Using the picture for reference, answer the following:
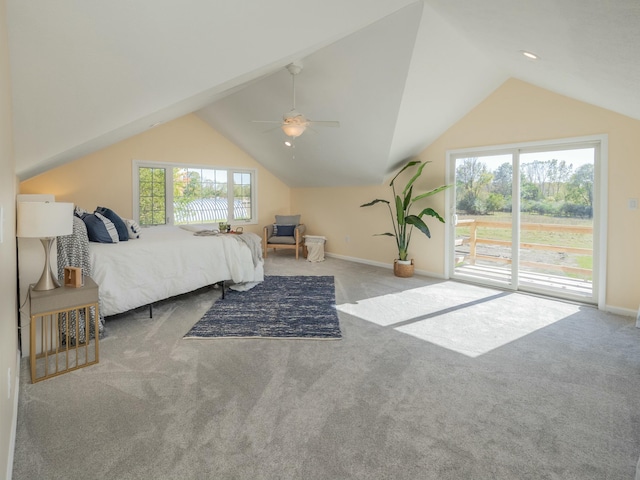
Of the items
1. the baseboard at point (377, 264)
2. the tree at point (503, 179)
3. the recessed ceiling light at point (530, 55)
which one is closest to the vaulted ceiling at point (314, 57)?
the recessed ceiling light at point (530, 55)

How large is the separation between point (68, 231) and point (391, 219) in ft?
15.5

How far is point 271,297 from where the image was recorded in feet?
14.0

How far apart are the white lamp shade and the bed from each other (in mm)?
622

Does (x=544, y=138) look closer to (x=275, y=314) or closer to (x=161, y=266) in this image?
(x=275, y=314)

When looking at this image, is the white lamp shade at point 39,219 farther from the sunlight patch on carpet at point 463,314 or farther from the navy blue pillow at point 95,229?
the sunlight patch on carpet at point 463,314

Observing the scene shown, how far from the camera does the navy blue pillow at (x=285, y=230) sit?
700 centimetres

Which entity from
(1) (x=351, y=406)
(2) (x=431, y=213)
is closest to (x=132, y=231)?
(1) (x=351, y=406)

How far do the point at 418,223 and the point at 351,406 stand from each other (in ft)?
11.9

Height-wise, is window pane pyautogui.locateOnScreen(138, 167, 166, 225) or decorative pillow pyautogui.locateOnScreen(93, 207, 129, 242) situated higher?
window pane pyautogui.locateOnScreen(138, 167, 166, 225)

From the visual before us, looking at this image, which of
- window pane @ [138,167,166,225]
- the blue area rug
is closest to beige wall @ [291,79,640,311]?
the blue area rug

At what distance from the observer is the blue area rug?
3.15 meters

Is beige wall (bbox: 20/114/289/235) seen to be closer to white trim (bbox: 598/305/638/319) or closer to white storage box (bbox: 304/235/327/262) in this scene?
white storage box (bbox: 304/235/327/262)

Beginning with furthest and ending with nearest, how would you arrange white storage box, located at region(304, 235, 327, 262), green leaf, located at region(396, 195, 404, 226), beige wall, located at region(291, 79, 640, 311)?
1. white storage box, located at region(304, 235, 327, 262)
2. green leaf, located at region(396, 195, 404, 226)
3. beige wall, located at region(291, 79, 640, 311)

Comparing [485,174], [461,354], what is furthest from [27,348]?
[485,174]
